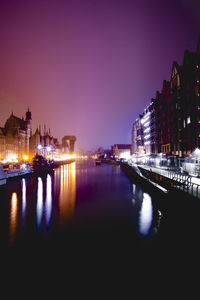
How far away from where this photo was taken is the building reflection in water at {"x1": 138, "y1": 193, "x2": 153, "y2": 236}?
1644cm

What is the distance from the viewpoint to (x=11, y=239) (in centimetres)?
1466

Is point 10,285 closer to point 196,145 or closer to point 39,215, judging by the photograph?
point 39,215

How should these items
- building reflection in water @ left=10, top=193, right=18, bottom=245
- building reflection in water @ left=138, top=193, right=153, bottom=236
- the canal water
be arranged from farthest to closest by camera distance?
building reflection in water @ left=138, top=193, right=153, bottom=236 → building reflection in water @ left=10, top=193, right=18, bottom=245 → the canal water

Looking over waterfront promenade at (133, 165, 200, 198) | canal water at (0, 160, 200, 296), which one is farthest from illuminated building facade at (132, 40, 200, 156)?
canal water at (0, 160, 200, 296)

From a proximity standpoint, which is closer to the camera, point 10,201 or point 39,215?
point 39,215

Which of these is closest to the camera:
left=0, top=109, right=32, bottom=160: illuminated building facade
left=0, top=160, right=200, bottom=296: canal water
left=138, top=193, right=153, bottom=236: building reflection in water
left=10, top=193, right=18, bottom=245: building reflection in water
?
left=0, top=160, right=200, bottom=296: canal water

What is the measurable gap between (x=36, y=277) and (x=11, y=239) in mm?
5809

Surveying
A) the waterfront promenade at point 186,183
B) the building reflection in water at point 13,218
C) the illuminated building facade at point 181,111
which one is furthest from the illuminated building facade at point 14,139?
the waterfront promenade at point 186,183

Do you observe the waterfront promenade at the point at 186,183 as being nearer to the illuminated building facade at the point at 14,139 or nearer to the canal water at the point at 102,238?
the canal water at the point at 102,238

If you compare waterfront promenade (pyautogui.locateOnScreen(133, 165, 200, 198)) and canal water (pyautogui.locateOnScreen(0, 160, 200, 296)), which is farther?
waterfront promenade (pyautogui.locateOnScreen(133, 165, 200, 198))

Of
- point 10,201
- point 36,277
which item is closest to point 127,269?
point 36,277

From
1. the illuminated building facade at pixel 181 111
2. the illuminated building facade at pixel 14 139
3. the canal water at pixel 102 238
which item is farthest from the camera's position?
the illuminated building facade at pixel 14 139

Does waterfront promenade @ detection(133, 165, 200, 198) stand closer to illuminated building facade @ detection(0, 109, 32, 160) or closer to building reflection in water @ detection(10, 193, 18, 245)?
building reflection in water @ detection(10, 193, 18, 245)

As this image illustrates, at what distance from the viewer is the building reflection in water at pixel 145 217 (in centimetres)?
1644
